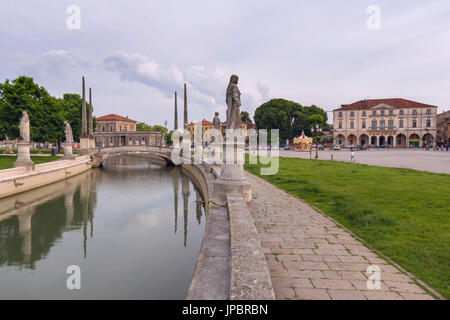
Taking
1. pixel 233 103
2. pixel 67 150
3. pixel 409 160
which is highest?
pixel 233 103

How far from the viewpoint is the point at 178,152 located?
106 feet

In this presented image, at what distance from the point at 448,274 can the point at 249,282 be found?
3043 mm

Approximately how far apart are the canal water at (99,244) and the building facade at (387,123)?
67.5m

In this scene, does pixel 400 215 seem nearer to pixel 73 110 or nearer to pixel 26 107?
pixel 26 107

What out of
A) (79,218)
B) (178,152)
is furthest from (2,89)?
(79,218)

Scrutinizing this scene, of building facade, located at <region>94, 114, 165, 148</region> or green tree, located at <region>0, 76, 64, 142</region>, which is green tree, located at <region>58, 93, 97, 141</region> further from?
building facade, located at <region>94, 114, 165, 148</region>

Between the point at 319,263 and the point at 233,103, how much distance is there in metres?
5.40

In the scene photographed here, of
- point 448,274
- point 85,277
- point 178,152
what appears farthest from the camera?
point 178,152

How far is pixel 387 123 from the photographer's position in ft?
236

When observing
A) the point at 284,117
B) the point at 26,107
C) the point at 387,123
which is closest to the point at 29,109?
the point at 26,107

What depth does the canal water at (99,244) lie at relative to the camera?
625cm

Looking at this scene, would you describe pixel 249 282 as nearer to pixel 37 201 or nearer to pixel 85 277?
pixel 85 277

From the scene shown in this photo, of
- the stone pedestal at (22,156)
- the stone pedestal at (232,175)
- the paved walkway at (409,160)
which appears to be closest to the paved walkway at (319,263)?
the stone pedestal at (232,175)

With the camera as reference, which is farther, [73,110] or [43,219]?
[73,110]
